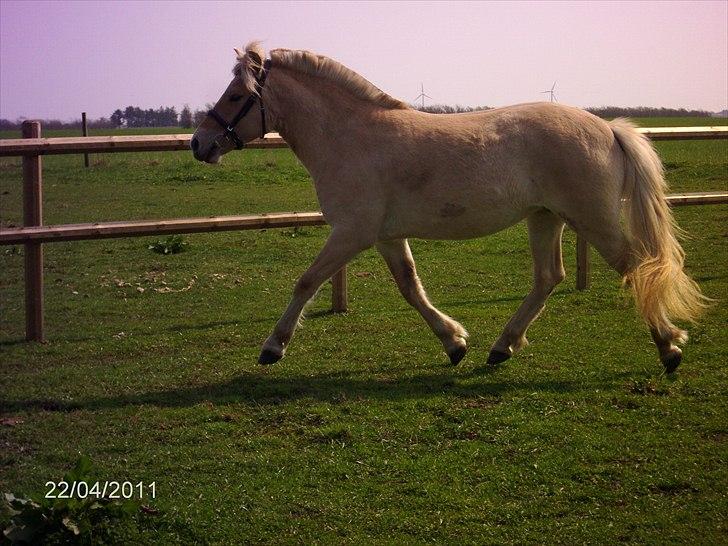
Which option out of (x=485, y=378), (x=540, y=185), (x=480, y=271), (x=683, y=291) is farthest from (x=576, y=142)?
(x=480, y=271)

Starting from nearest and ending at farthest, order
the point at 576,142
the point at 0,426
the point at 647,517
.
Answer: the point at 647,517, the point at 0,426, the point at 576,142

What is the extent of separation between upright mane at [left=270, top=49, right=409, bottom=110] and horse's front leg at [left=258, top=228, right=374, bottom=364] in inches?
44.0

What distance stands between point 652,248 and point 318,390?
8.34 feet

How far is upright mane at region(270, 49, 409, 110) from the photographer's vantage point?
6352mm

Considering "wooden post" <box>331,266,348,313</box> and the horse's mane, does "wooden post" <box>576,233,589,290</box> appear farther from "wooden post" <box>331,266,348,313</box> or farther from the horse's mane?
the horse's mane

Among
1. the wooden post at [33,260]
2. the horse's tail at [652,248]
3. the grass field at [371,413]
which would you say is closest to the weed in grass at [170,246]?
the grass field at [371,413]

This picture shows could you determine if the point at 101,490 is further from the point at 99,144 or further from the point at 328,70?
the point at 99,144

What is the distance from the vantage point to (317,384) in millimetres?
6180

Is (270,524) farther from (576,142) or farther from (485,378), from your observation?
(576,142)

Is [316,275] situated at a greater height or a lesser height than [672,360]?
greater

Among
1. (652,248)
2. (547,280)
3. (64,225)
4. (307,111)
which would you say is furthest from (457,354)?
(64,225)

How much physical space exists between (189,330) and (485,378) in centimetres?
304

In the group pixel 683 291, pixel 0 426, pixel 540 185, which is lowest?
pixel 0 426

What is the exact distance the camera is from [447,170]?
6.10 m
